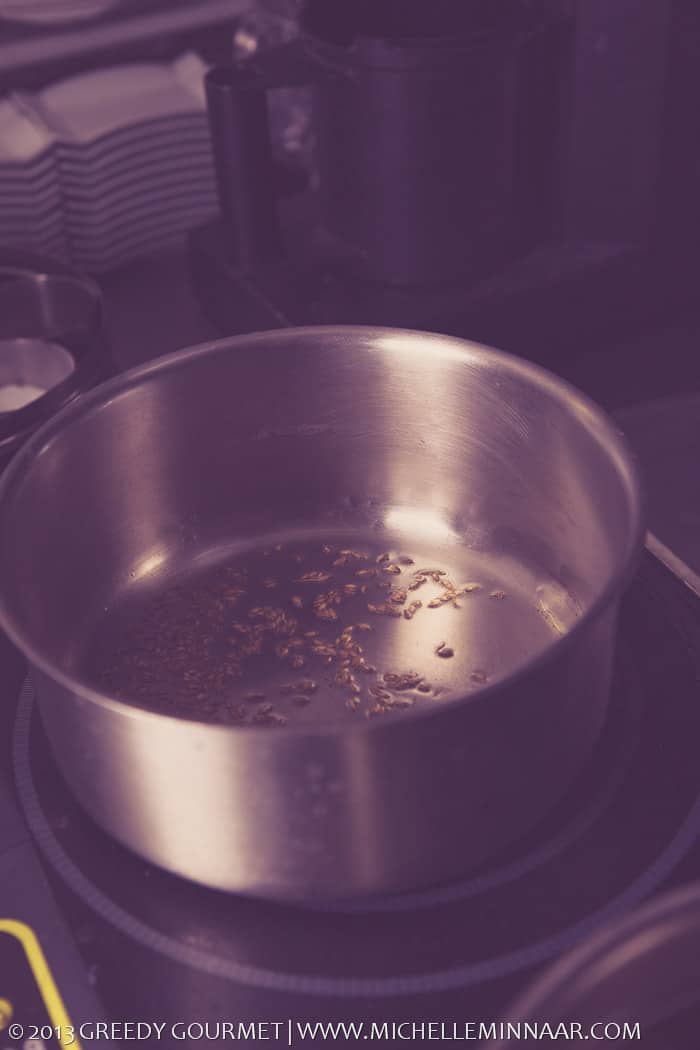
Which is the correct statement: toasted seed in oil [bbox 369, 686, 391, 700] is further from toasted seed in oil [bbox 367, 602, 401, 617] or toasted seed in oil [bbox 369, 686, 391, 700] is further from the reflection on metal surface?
the reflection on metal surface

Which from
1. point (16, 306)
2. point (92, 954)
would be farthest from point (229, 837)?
point (16, 306)

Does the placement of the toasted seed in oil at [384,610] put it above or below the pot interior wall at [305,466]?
below

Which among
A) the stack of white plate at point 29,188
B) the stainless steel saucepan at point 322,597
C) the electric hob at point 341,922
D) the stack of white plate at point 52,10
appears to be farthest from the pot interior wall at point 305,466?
the stack of white plate at point 52,10

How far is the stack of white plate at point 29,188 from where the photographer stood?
0.93m

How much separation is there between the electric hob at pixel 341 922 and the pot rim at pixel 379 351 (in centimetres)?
8

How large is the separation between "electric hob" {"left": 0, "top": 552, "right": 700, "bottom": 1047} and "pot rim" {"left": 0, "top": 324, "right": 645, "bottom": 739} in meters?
0.08

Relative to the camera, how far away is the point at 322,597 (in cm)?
67

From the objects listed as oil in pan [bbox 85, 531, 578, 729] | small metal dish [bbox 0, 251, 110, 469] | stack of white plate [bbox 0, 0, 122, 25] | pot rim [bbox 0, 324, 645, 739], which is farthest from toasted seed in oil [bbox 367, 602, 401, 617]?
stack of white plate [bbox 0, 0, 122, 25]

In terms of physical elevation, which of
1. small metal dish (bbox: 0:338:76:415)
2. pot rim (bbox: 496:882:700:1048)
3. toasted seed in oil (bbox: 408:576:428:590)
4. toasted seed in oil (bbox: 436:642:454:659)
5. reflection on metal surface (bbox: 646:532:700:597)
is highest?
pot rim (bbox: 496:882:700:1048)

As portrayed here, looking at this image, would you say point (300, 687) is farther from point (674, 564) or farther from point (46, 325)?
point (46, 325)

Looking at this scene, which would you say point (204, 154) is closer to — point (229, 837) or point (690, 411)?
point (690, 411)

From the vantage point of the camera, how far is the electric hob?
1.51 feet

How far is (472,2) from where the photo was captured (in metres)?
0.80

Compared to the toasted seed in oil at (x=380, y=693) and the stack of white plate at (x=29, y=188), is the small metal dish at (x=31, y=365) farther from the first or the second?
the toasted seed in oil at (x=380, y=693)
